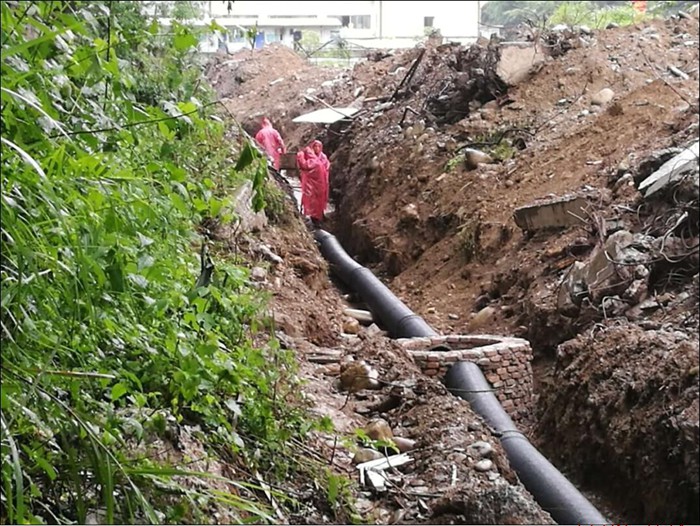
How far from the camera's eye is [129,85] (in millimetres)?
1673

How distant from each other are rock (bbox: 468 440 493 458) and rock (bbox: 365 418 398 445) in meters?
0.30

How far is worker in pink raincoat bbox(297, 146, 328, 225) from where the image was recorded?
901 cm

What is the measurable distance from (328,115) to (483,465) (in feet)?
26.9

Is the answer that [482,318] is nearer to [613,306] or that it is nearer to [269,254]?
[613,306]

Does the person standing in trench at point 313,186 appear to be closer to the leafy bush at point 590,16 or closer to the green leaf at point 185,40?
the leafy bush at point 590,16

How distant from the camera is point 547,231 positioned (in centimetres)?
715

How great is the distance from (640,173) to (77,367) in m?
5.58

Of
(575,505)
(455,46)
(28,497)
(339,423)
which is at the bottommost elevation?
(575,505)

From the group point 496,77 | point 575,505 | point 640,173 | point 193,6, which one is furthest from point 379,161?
point 575,505

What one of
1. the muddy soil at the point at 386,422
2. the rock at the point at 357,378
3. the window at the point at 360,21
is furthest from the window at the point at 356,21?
the rock at the point at 357,378

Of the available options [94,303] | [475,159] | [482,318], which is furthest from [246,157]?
[475,159]

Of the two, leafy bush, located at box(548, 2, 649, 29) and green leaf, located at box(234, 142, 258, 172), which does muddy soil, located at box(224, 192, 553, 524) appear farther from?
leafy bush, located at box(548, 2, 649, 29)

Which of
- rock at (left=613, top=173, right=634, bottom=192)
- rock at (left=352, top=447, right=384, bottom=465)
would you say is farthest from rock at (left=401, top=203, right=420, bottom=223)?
rock at (left=352, top=447, right=384, bottom=465)

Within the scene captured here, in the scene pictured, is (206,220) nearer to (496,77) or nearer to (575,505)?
(575,505)
